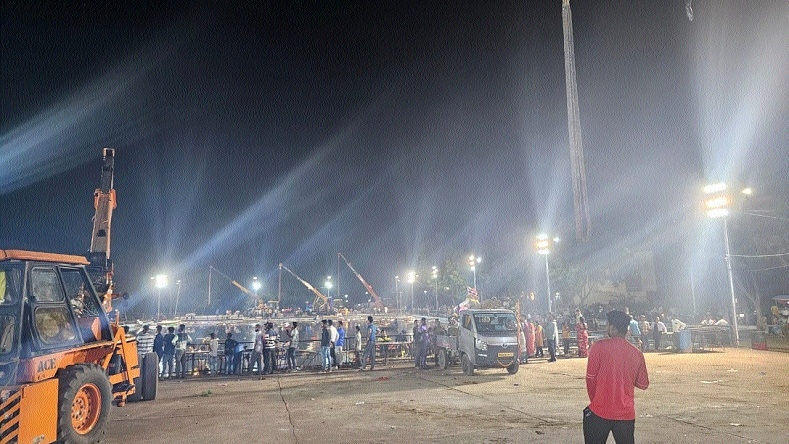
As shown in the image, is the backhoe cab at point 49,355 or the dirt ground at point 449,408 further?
the dirt ground at point 449,408

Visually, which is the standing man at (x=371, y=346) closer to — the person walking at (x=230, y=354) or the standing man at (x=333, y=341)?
the standing man at (x=333, y=341)

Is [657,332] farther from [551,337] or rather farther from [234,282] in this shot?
[234,282]

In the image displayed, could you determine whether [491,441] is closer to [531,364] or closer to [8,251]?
[8,251]

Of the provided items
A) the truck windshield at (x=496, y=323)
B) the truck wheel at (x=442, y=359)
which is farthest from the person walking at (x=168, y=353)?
the truck windshield at (x=496, y=323)

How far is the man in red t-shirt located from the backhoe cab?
290 inches

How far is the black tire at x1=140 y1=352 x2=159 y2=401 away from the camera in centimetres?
1298

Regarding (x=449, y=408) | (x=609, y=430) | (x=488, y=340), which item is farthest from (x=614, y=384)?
(x=488, y=340)

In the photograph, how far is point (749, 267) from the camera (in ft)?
117

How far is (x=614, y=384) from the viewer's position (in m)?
4.78

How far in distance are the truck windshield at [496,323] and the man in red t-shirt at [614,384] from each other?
12.3 m

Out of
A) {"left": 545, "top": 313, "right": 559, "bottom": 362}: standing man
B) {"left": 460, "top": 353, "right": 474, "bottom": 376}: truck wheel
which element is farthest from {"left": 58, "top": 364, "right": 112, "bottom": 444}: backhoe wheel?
{"left": 545, "top": 313, "right": 559, "bottom": 362}: standing man

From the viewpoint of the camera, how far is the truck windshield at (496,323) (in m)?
17.2

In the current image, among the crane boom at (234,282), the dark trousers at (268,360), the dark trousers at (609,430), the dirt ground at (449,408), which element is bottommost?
the dirt ground at (449,408)

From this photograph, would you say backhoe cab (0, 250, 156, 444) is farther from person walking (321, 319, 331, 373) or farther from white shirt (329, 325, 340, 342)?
white shirt (329, 325, 340, 342)
